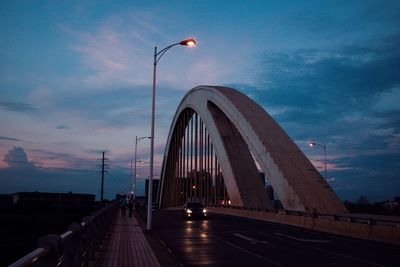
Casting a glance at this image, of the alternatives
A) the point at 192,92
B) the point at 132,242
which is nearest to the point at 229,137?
the point at 192,92

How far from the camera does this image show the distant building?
77625mm

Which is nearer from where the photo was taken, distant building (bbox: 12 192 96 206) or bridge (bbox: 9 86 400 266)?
bridge (bbox: 9 86 400 266)

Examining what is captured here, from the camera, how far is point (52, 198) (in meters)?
87.9

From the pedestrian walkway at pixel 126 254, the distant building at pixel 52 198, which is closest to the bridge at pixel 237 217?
the pedestrian walkway at pixel 126 254

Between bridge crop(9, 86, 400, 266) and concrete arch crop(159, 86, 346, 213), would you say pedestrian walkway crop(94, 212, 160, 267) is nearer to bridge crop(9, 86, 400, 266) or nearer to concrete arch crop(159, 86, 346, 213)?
bridge crop(9, 86, 400, 266)

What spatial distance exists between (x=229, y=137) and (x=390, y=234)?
31.2m

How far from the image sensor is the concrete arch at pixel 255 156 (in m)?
33.3

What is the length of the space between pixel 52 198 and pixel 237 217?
5739 centimetres

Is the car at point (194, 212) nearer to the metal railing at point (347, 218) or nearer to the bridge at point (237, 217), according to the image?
the bridge at point (237, 217)

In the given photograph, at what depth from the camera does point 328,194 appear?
33344mm

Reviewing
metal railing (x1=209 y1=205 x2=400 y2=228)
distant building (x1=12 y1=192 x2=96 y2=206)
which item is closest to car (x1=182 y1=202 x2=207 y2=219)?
metal railing (x1=209 y1=205 x2=400 y2=228)

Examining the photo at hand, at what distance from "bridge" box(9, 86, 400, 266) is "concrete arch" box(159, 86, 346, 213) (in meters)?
0.09

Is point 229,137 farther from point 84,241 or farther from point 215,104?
point 84,241

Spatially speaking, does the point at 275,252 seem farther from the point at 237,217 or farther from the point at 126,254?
the point at 237,217
